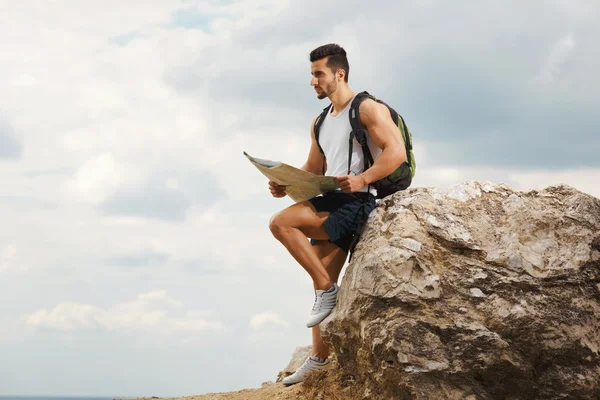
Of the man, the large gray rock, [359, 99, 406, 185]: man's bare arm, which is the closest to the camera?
the large gray rock

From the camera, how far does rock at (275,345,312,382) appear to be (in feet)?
35.1

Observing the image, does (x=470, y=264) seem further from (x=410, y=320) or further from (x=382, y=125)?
(x=382, y=125)

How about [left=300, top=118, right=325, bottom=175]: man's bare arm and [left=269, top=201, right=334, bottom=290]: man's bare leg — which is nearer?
[left=269, top=201, right=334, bottom=290]: man's bare leg

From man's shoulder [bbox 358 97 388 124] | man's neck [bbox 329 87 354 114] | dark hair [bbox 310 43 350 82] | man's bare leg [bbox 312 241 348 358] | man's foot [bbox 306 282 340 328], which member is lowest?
man's foot [bbox 306 282 340 328]

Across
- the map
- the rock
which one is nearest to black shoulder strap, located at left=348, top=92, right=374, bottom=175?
the map

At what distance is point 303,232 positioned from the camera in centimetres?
721

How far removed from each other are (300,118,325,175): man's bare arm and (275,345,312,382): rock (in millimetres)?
3971

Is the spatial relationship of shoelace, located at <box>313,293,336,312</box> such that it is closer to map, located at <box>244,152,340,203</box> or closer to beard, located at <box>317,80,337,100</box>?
map, located at <box>244,152,340,203</box>

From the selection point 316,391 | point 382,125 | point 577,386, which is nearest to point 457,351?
point 577,386

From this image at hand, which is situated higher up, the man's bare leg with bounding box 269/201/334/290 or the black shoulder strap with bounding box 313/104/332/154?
the black shoulder strap with bounding box 313/104/332/154

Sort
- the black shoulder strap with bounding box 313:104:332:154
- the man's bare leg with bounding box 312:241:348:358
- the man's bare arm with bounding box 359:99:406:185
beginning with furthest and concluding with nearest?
the black shoulder strap with bounding box 313:104:332:154 → the man's bare leg with bounding box 312:241:348:358 → the man's bare arm with bounding box 359:99:406:185

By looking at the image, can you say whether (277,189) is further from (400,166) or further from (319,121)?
(400,166)

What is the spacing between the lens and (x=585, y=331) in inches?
258

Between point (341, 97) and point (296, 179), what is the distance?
108 centimetres
